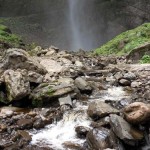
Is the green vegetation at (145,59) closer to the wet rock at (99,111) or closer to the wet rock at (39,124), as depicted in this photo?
the wet rock at (99,111)

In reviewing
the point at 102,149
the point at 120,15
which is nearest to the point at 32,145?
the point at 102,149

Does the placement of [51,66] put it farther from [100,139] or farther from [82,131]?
[100,139]

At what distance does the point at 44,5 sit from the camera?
56188mm

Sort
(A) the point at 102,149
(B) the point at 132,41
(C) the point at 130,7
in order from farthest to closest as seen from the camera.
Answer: (C) the point at 130,7 < (B) the point at 132,41 < (A) the point at 102,149

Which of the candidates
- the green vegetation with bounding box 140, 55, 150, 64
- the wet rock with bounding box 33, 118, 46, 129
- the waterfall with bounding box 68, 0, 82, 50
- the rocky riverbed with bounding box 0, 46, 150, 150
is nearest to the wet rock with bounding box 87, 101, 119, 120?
the rocky riverbed with bounding box 0, 46, 150, 150

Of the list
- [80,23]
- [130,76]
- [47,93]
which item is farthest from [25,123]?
[80,23]

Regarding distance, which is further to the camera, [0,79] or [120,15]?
[120,15]

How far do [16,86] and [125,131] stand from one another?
5080mm

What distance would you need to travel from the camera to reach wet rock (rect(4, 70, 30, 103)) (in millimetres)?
11336

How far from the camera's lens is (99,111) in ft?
30.8

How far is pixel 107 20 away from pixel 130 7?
413 cm

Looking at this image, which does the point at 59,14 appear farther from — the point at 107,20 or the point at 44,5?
the point at 107,20

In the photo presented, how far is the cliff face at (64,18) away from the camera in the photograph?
46719mm

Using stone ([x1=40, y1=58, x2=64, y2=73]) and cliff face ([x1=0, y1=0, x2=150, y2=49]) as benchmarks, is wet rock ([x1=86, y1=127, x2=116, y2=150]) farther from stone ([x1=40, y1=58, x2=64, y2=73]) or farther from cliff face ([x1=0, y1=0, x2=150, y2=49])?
cliff face ([x1=0, y1=0, x2=150, y2=49])
